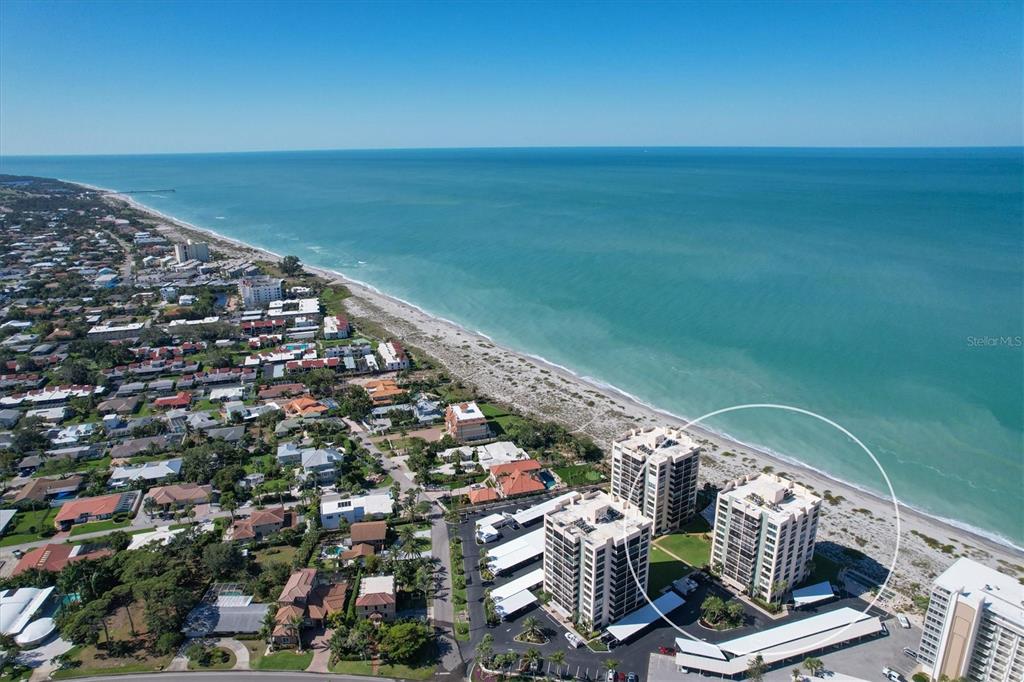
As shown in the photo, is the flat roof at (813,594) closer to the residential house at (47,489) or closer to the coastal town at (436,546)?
the coastal town at (436,546)

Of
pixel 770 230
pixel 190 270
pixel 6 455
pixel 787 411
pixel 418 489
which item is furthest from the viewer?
pixel 770 230

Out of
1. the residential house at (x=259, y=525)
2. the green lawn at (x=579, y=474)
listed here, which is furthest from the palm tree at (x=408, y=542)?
the green lawn at (x=579, y=474)

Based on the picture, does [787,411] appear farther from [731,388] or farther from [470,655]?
[470,655]

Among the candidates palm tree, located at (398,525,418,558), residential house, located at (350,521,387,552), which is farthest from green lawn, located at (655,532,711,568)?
residential house, located at (350,521,387,552)

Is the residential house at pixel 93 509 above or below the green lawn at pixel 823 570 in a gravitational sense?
above

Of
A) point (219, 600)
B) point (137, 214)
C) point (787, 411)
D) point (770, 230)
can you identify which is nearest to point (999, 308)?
point (787, 411)

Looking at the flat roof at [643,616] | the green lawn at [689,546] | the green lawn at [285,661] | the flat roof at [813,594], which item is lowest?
the green lawn at [689,546]
